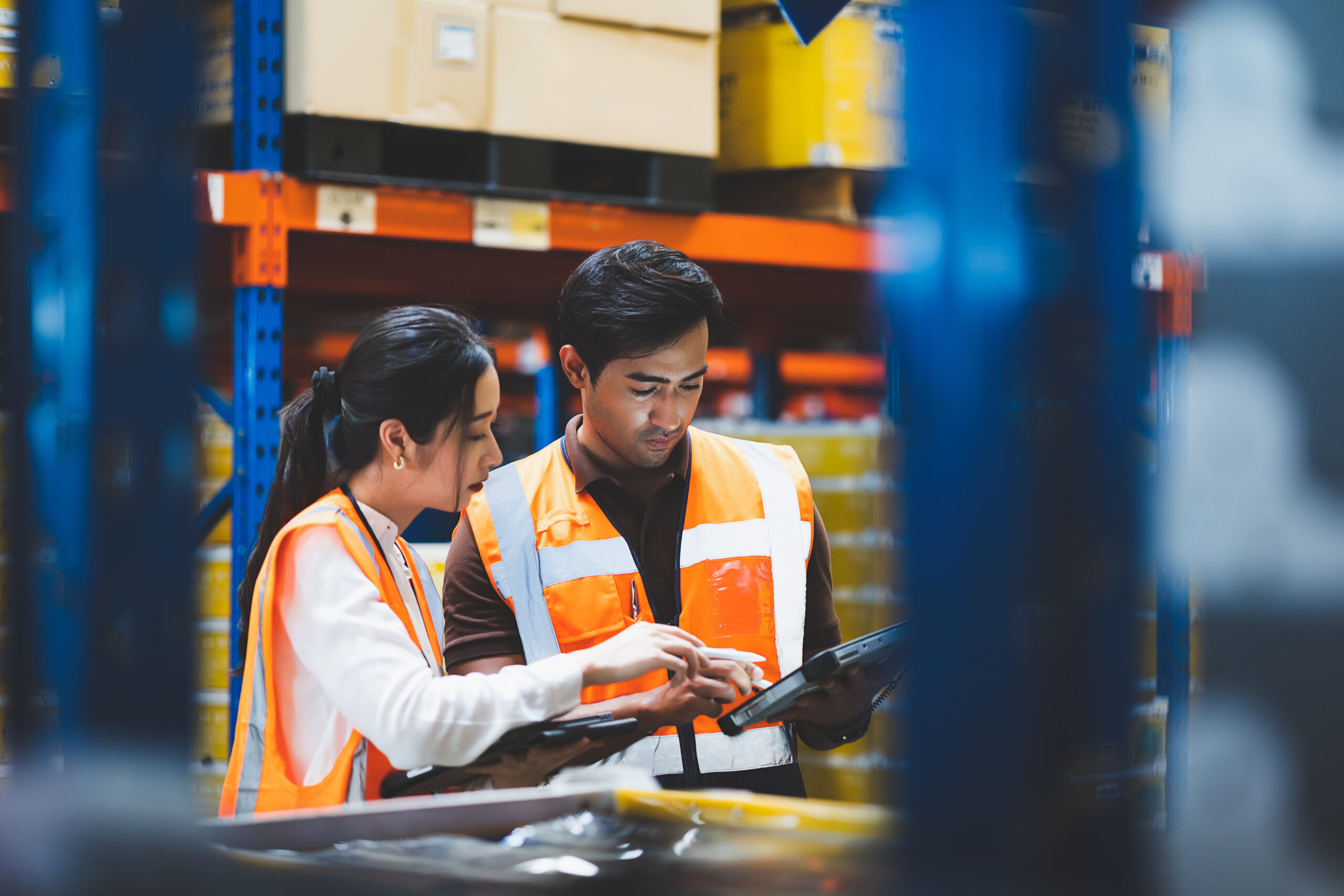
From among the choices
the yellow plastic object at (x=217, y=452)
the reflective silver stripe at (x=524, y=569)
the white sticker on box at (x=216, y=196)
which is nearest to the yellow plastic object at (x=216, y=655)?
the yellow plastic object at (x=217, y=452)

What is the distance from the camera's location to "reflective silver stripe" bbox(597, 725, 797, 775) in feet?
7.77

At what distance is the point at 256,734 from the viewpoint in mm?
1894

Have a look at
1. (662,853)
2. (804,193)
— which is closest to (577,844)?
(662,853)

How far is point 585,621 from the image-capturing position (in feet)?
7.86

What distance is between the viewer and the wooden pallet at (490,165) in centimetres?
343

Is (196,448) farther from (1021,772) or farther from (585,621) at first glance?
(585,621)

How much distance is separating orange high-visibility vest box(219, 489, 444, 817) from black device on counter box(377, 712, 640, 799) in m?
0.04

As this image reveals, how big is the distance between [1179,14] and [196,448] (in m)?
Result: 0.89

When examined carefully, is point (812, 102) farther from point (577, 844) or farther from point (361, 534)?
point (577, 844)

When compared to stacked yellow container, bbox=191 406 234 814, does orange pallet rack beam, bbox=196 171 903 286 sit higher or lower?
higher

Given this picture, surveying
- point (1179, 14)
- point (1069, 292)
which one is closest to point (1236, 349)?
point (1069, 292)

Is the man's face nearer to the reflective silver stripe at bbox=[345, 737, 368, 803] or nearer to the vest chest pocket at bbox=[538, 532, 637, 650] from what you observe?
the vest chest pocket at bbox=[538, 532, 637, 650]

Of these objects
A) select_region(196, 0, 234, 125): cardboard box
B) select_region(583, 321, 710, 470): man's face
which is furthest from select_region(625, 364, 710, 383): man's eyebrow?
select_region(196, 0, 234, 125): cardboard box

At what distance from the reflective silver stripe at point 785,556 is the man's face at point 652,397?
0.71 ft
